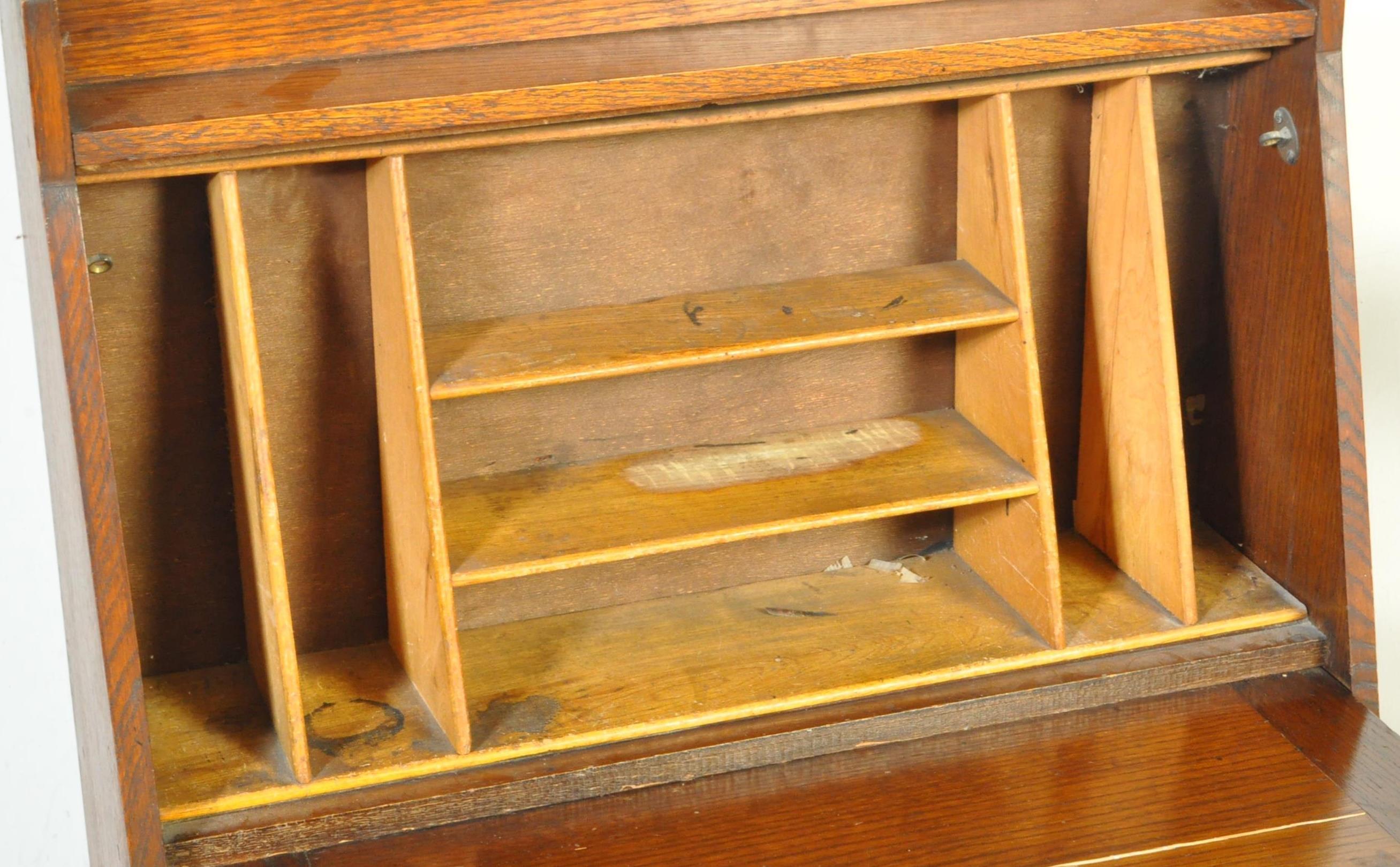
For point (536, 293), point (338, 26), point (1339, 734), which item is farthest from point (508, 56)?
point (1339, 734)

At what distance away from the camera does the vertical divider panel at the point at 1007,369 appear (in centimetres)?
192

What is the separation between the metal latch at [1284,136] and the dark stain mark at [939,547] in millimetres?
708

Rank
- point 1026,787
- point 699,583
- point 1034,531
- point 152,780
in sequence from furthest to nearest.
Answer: point 699,583 < point 1034,531 < point 1026,787 < point 152,780

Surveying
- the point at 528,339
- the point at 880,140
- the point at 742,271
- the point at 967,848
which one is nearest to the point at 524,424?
the point at 528,339

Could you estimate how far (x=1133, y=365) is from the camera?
2.07m

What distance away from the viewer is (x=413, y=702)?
1953 millimetres

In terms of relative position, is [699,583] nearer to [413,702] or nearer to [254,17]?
[413,702]

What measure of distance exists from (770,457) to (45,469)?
100cm

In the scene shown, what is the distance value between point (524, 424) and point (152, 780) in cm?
65

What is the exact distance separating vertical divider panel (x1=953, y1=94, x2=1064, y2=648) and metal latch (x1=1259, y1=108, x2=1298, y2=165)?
0.32 m

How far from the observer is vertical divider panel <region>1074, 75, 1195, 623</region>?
1.98m

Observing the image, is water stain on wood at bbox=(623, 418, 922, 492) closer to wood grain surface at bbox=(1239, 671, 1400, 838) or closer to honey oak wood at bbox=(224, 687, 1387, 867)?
honey oak wood at bbox=(224, 687, 1387, 867)

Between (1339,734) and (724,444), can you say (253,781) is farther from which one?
(1339,734)

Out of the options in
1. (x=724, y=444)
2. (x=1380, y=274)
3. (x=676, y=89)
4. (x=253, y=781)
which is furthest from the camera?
(x=1380, y=274)
